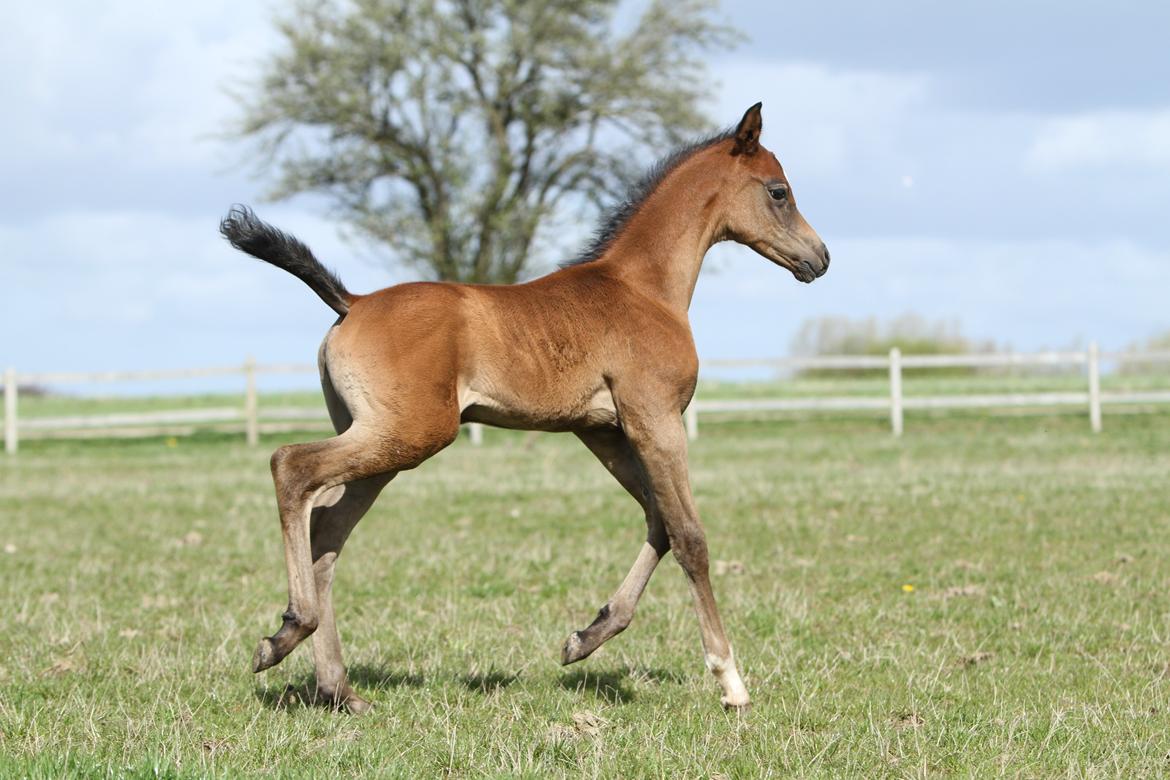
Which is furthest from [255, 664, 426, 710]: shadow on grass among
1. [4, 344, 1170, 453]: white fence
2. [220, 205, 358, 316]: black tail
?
[4, 344, 1170, 453]: white fence

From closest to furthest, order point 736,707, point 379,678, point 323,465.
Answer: point 323,465, point 736,707, point 379,678

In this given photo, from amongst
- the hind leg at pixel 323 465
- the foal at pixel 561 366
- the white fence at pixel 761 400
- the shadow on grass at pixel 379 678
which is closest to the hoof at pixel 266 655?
the foal at pixel 561 366

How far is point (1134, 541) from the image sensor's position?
1052 cm

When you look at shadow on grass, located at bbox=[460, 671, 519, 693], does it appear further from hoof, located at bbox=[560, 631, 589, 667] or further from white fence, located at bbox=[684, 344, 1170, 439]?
white fence, located at bbox=[684, 344, 1170, 439]

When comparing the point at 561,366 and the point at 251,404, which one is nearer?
the point at 561,366

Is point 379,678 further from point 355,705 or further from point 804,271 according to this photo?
point 804,271

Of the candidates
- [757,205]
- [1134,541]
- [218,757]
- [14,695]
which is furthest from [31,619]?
[1134,541]

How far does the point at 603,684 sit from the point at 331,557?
143cm

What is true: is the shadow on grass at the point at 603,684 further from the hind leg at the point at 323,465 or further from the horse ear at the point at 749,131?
the horse ear at the point at 749,131

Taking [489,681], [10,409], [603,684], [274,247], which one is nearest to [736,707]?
[603,684]

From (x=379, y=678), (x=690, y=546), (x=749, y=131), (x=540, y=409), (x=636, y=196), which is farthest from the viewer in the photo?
(x=379, y=678)

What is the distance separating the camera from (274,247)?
16.5 ft

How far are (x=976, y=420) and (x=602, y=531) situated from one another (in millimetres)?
19009

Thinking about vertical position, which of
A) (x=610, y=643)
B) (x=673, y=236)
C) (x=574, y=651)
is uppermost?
(x=673, y=236)
